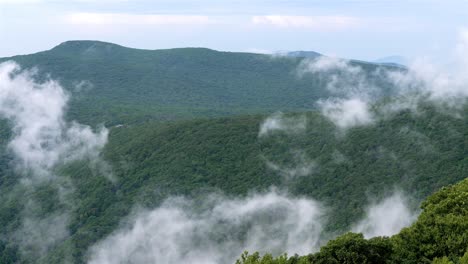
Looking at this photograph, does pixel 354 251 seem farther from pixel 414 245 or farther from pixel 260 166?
pixel 260 166

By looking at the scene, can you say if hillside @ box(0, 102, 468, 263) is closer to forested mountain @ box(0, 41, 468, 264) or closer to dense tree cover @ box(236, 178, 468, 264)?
forested mountain @ box(0, 41, 468, 264)

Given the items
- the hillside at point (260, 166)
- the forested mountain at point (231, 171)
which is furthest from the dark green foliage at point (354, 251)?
the hillside at point (260, 166)

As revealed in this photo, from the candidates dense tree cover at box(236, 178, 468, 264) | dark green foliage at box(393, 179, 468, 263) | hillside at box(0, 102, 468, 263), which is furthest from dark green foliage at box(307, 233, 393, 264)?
hillside at box(0, 102, 468, 263)

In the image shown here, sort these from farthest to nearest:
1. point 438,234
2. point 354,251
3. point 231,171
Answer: point 231,171 → point 354,251 → point 438,234

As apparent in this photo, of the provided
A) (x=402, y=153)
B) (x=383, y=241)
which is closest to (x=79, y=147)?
(x=402, y=153)

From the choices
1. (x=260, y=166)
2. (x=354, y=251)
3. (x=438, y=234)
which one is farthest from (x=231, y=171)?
(x=438, y=234)

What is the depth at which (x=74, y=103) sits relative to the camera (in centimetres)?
19750

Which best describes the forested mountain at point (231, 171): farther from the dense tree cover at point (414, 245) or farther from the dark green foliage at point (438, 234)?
the dense tree cover at point (414, 245)

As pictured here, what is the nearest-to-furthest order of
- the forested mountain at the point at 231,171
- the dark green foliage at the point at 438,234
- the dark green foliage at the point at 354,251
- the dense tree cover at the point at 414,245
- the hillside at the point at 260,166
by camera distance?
the dark green foliage at the point at 438,234, the dense tree cover at the point at 414,245, the dark green foliage at the point at 354,251, the hillside at the point at 260,166, the forested mountain at the point at 231,171

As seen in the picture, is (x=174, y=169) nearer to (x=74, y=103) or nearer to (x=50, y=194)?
(x=50, y=194)

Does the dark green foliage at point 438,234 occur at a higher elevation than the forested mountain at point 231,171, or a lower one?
higher

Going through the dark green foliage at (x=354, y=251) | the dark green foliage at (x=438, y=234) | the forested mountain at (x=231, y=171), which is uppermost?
the dark green foliage at (x=438, y=234)

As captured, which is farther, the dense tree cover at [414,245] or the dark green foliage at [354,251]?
the dark green foliage at [354,251]

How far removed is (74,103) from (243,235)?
13502cm
